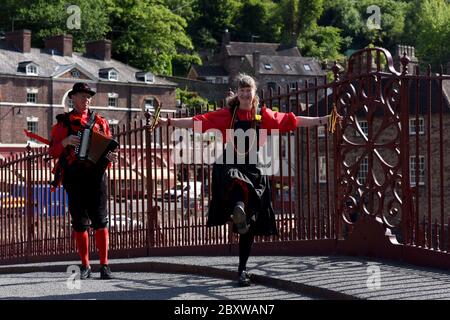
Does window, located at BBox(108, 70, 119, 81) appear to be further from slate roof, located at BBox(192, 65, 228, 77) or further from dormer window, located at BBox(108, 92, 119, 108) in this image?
slate roof, located at BBox(192, 65, 228, 77)

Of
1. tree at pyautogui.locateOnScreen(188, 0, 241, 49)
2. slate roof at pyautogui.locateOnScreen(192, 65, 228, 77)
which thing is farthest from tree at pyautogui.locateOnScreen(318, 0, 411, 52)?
slate roof at pyautogui.locateOnScreen(192, 65, 228, 77)

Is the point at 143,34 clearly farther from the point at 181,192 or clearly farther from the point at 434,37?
the point at 181,192

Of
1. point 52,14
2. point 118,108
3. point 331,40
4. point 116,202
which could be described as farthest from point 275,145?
point 331,40

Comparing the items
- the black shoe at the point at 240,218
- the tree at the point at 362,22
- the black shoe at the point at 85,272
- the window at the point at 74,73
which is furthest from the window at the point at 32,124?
the tree at the point at 362,22

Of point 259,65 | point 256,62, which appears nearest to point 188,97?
point 256,62

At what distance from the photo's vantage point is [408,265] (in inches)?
345

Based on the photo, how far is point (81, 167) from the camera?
30.1ft

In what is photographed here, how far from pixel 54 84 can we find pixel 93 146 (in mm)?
59550

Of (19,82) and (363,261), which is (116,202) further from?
(19,82)

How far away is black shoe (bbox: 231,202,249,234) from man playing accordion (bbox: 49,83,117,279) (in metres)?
1.78

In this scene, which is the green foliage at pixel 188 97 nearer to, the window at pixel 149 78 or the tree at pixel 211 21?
the window at pixel 149 78

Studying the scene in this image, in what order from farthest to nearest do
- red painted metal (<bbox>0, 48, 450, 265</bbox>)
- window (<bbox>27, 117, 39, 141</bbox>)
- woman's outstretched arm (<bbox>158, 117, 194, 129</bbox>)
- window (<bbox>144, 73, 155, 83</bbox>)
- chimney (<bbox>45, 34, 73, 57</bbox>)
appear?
window (<bbox>144, 73, 155, 83</bbox>), chimney (<bbox>45, 34, 73, 57</bbox>), window (<bbox>27, 117, 39, 141</bbox>), red painted metal (<bbox>0, 48, 450, 265</bbox>), woman's outstretched arm (<bbox>158, 117, 194, 129</bbox>)

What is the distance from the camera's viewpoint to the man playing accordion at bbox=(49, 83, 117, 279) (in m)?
9.18

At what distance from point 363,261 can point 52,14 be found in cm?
7860
